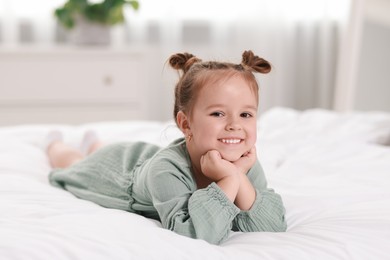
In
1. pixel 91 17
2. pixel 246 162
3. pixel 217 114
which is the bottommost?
pixel 246 162

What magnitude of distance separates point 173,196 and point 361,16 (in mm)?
2498

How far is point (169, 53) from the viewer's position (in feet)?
13.4

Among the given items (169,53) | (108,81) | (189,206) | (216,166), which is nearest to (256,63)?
(216,166)

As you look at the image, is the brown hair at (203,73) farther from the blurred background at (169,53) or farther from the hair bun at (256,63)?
the blurred background at (169,53)

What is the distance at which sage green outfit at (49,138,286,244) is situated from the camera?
124 centimetres

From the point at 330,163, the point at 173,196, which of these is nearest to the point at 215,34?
the point at 330,163

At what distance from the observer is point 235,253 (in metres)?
1.15

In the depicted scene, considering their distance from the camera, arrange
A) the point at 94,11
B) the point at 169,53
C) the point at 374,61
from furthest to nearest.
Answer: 1. the point at 169,53
2. the point at 94,11
3. the point at 374,61

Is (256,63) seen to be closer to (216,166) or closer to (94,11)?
(216,166)

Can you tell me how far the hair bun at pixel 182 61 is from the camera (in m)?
1.45

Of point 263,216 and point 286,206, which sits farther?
point 286,206

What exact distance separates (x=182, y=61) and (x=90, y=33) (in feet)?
7.55

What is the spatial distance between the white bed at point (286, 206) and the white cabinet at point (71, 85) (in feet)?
4.28

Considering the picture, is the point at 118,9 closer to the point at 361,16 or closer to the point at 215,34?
the point at 215,34
